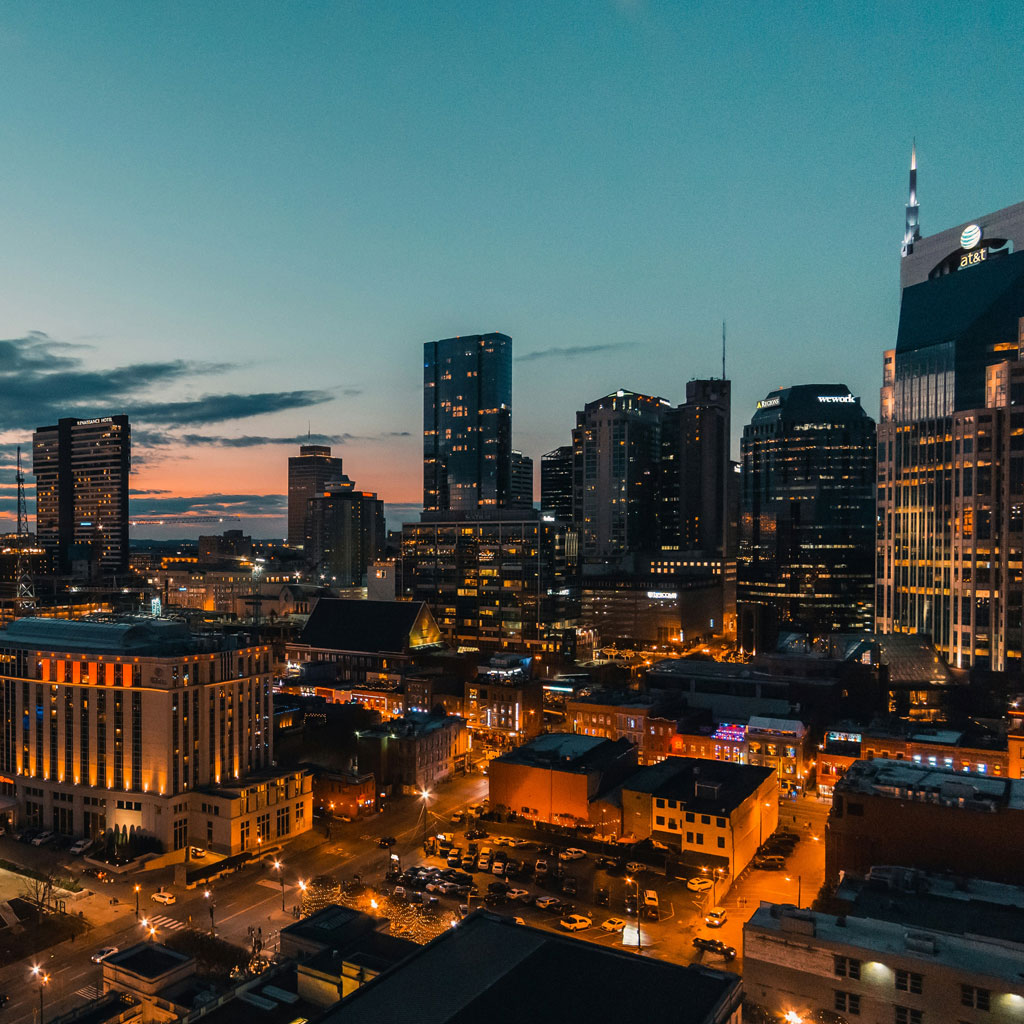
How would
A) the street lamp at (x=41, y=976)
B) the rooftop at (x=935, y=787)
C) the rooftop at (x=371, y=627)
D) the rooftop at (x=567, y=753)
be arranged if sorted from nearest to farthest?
the street lamp at (x=41, y=976) → the rooftop at (x=935, y=787) → the rooftop at (x=567, y=753) → the rooftop at (x=371, y=627)

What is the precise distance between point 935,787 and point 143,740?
62524mm

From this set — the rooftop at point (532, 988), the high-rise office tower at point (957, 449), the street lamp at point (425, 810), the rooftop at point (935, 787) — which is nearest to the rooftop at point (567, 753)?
the street lamp at point (425, 810)

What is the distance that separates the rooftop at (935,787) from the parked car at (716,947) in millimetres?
17170

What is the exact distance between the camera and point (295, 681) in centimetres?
12219

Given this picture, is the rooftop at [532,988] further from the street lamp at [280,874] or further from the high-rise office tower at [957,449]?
the high-rise office tower at [957,449]

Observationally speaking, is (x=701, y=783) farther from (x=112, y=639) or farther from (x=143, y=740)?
(x=112, y=639)

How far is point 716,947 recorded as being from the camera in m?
47.9

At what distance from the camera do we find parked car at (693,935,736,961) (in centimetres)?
4756

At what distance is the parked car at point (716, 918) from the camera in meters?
52.0

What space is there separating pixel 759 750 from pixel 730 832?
2655 cm

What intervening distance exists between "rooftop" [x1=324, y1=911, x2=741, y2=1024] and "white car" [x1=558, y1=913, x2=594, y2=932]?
16.0m

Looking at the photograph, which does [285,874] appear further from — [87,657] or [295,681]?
[295,681]

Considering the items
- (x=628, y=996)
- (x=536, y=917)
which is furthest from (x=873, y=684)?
(x=628, y=996)

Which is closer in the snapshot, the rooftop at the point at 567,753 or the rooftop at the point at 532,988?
the rooftop at the point at 532,988
